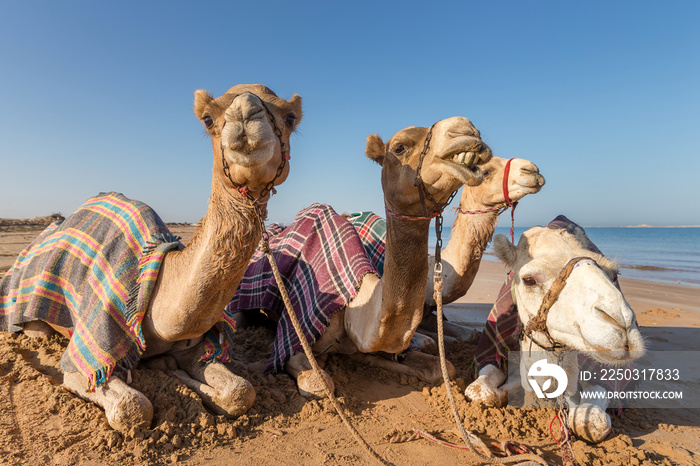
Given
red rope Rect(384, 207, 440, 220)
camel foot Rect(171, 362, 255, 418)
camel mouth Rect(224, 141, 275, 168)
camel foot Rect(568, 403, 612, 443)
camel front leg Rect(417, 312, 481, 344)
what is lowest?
camel front leg Rect(417, 312, 481, 344)

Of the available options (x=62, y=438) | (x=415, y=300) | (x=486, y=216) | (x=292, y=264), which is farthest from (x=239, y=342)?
(x=486, y=216)

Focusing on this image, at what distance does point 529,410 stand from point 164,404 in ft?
8.58

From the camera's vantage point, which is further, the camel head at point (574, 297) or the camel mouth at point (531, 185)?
the camel mouth at point (531, 185)

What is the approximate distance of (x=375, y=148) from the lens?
2.73m

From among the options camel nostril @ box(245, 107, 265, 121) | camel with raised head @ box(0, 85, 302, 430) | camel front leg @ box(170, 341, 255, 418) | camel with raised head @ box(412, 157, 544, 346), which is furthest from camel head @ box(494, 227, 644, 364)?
camel front leg @ box(170, 341, 255, 418)

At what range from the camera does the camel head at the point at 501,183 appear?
10.9 feet

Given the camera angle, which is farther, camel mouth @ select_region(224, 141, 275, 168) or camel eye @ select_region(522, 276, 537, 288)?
camel eye @ select_region(522, 276, 537, 288)

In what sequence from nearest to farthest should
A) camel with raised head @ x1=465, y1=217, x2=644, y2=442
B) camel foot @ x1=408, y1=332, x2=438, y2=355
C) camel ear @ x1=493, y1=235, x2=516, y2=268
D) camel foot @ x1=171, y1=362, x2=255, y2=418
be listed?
camel with raised head @ x1=465, y1=217, x2=644, y2=442
camel foot @ x1=171, y1=362, x2=255, y2=418
camel ear @ x1=493, y1=235, x2=516, y2=268
camel foot @ x1=408, y1=332, x2=438, y2=355

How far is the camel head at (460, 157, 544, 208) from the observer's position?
3312 mm

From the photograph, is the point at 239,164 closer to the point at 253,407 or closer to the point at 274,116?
the point at 274,116

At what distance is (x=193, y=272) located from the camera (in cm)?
256

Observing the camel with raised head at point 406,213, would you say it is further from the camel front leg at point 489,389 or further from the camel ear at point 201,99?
the camel ear at point 201,99

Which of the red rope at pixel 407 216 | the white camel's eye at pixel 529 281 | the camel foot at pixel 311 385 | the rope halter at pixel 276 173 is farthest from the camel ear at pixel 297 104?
the camel foot at pixel 311 385

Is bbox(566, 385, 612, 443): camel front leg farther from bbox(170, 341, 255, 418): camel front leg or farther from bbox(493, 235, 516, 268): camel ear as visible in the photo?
bbox(170, 341, 255, 418): camel front leg
